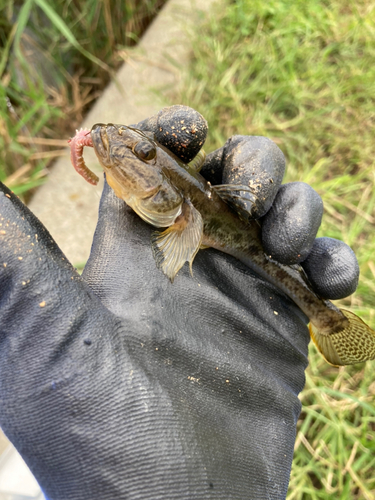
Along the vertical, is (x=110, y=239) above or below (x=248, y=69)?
below

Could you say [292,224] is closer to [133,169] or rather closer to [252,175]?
[252,175]

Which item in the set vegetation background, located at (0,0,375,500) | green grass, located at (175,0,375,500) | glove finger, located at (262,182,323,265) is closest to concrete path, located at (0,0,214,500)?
vegetation background, located at (0,0,375,500)

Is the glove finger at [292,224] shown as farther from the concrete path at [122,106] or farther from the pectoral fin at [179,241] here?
the concrete path at [122,106]

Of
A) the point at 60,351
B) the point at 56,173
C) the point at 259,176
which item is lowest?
the point at 56,173

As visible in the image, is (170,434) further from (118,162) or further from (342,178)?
(342,178)

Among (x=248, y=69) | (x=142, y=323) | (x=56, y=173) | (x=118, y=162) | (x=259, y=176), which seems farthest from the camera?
(x=248, y=69)

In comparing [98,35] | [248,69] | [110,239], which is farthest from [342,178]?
[98,35]

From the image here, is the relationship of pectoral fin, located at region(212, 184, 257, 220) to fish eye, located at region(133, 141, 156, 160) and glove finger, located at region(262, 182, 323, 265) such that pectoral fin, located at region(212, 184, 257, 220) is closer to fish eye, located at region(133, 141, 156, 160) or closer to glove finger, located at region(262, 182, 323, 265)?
glove finger, located at region(262, 182, 323, 265)
